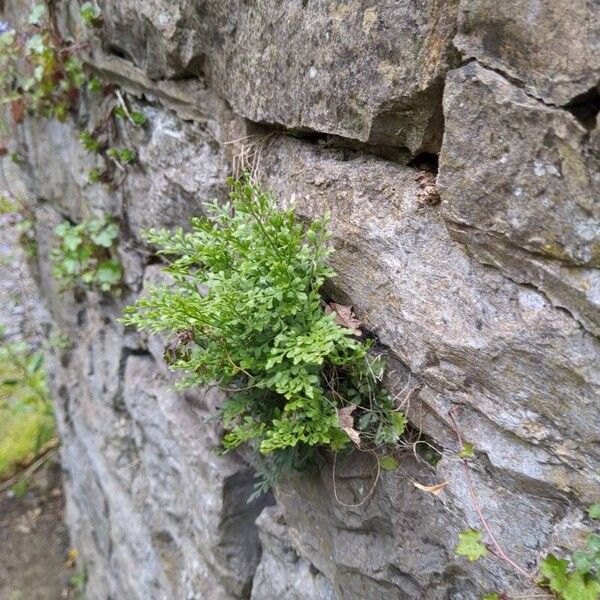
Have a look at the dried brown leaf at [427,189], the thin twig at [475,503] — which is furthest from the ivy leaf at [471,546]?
the dried brown leaf at [427,189]

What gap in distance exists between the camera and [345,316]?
1.37 m

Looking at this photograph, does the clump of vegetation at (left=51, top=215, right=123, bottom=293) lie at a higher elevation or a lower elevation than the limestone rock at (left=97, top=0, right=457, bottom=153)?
lower

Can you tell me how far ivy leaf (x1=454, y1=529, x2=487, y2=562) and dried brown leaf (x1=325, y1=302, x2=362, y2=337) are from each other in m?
0.45

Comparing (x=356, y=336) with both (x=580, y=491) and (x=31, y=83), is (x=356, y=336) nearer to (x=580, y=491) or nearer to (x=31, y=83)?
(x=580, y=491)

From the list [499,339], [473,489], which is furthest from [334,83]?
[473,489]

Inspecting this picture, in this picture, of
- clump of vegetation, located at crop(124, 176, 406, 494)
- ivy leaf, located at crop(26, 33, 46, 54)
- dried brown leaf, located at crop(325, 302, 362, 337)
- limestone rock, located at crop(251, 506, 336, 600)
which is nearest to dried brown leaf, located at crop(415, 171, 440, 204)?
clump of vegetation, located at crop(124, 176, 406, 494)

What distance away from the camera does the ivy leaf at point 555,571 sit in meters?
1.04

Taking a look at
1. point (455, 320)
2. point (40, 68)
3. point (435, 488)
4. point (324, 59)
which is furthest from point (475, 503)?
point (40, 68)

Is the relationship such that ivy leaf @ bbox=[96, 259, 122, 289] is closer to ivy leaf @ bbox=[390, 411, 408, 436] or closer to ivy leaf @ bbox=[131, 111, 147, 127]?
ivy leaf @ bbox=[131, 111, 147, 127]

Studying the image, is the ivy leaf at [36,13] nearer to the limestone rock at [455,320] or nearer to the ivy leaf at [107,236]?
the ivy leaf at [107,236]

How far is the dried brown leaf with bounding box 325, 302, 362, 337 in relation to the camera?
1.35 meters

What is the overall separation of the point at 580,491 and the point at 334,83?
3.04 ft

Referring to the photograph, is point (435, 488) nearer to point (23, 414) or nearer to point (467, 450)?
point (467, 450)

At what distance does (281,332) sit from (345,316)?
0.52 ft
